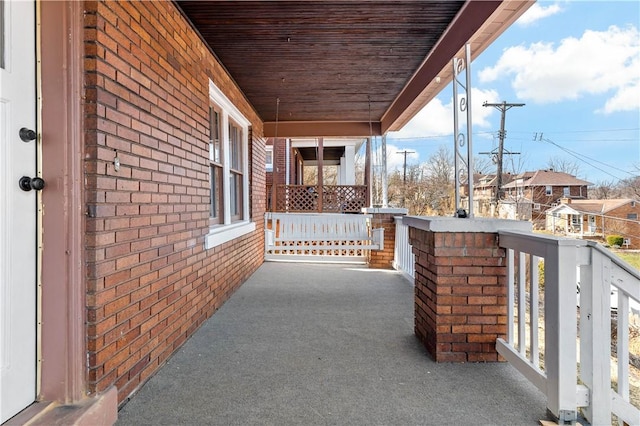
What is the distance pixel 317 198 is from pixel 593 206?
25148 mm

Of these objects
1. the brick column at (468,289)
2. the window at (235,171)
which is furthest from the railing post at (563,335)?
the window at (235,171)

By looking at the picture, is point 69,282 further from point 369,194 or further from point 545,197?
point 545,197

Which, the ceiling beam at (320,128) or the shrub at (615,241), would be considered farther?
the shrub at (615,241)

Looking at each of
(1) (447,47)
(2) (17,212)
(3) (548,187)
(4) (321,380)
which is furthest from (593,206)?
(2) (17,212)

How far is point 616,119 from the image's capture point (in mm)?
33844

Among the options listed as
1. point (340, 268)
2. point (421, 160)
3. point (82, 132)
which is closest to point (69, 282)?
point (82, 132)

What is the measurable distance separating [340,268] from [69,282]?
458 cm

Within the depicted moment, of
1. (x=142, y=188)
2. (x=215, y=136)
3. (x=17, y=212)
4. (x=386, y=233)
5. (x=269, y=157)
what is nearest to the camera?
(x=17, y=212)

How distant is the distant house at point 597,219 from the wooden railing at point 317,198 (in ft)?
60.3

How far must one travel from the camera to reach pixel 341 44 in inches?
131

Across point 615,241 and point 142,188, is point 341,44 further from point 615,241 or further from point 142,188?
point 615,241

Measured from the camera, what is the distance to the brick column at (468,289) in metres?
2.25

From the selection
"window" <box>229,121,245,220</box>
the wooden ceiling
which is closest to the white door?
the wooden ceiling

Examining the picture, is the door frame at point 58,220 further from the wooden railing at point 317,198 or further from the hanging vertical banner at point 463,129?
the wooden railing at point 317,198
